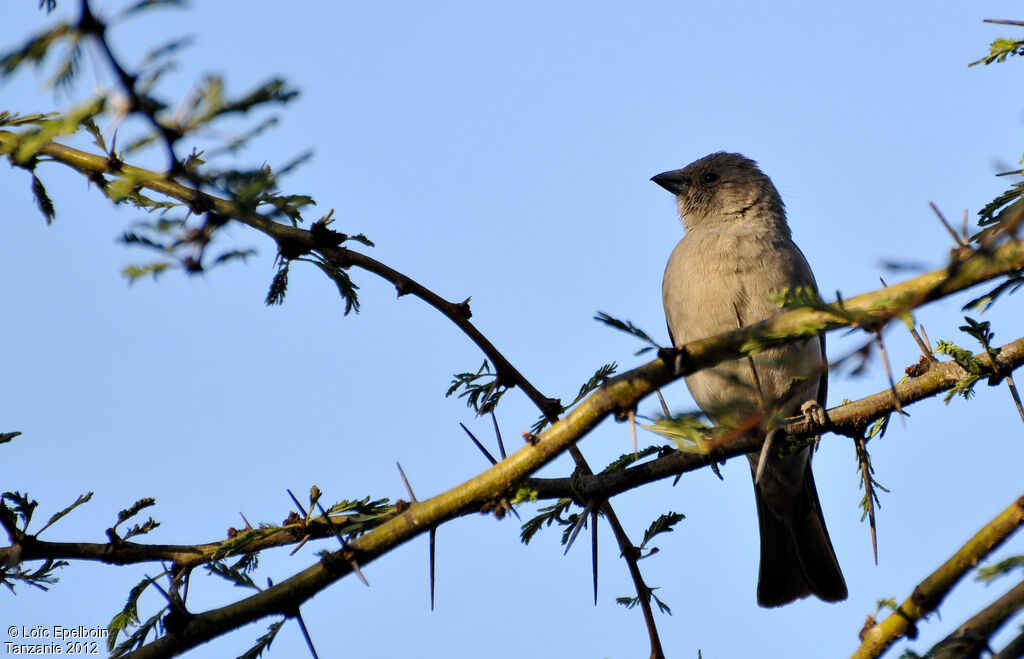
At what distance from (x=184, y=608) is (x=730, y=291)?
445cm

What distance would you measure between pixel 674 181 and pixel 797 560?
3.61 meters

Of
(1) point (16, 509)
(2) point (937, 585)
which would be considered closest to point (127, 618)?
(1) point (16, 509)

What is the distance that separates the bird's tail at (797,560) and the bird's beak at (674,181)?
279 centimetres

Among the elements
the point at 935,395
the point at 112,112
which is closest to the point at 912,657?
the point at 935,395

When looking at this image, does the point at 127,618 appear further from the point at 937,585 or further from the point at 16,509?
the point at 937,585

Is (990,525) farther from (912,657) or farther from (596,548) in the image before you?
(596,548)

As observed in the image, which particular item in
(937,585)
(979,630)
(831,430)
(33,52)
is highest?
(33,52)

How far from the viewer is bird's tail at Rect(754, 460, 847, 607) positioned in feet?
21.2

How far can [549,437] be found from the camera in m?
2.88

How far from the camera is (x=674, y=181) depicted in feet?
27.8

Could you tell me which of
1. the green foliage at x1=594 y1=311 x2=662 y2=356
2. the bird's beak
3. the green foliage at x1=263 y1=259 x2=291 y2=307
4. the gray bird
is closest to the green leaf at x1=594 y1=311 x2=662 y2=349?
the green foliage at x1=594 y1=311 x2=662 y2=356

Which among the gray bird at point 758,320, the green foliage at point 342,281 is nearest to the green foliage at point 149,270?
the green foliage at point 342,281

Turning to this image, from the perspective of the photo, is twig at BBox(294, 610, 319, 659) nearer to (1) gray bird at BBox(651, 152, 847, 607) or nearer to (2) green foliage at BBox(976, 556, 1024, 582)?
(2) green foliage at BBox(976, 556, 1024, 582)

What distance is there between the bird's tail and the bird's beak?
9.16 feet
